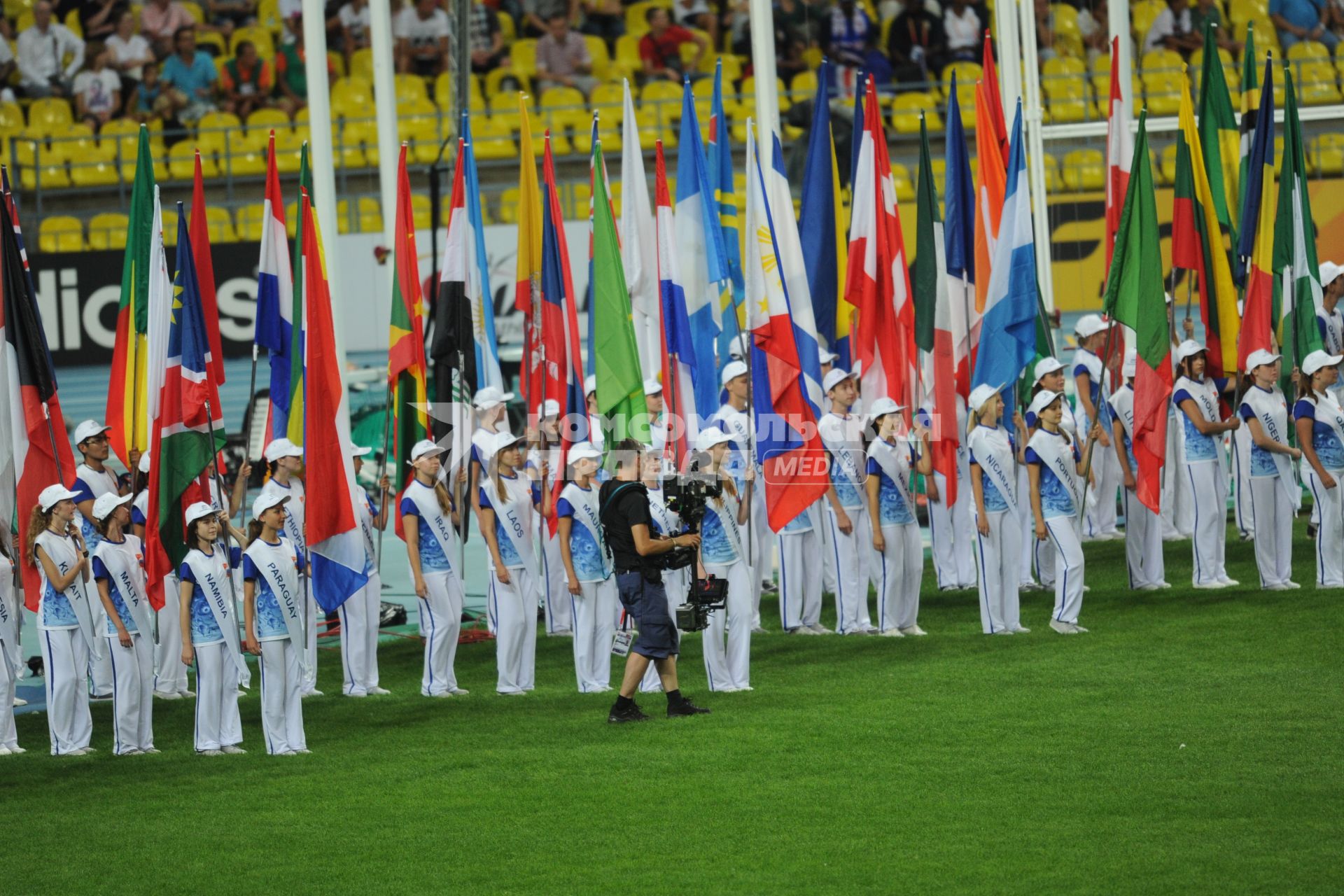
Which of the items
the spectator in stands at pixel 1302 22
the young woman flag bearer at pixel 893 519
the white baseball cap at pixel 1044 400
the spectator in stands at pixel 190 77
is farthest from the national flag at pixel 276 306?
the spectator in stands at pixel 1302 22

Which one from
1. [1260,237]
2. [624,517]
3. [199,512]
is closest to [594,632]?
[624,517]

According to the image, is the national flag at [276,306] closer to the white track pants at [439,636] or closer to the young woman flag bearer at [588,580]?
the white track pants at [439,636]

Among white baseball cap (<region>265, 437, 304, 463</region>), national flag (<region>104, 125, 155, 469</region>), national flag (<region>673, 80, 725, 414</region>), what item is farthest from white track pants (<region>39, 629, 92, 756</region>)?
national flag (<region>673, 80, 725, 414</region>)

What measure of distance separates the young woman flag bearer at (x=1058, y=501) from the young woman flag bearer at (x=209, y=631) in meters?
6.02

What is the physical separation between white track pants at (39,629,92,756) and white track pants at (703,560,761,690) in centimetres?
409

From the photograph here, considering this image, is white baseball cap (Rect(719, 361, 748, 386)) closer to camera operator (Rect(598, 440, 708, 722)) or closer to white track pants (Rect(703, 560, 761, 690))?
white track pants (Rect(703, 560, 761, 690))

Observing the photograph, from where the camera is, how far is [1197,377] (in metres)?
15.5

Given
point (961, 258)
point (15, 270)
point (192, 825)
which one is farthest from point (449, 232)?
point (192, 825)

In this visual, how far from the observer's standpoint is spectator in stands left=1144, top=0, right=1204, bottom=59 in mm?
26062

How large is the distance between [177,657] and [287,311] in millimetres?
2807

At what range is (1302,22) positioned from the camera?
25.8 meters

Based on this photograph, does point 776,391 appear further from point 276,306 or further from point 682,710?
point 276,306

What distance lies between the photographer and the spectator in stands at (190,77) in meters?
26.6

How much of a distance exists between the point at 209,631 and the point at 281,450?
222cm
